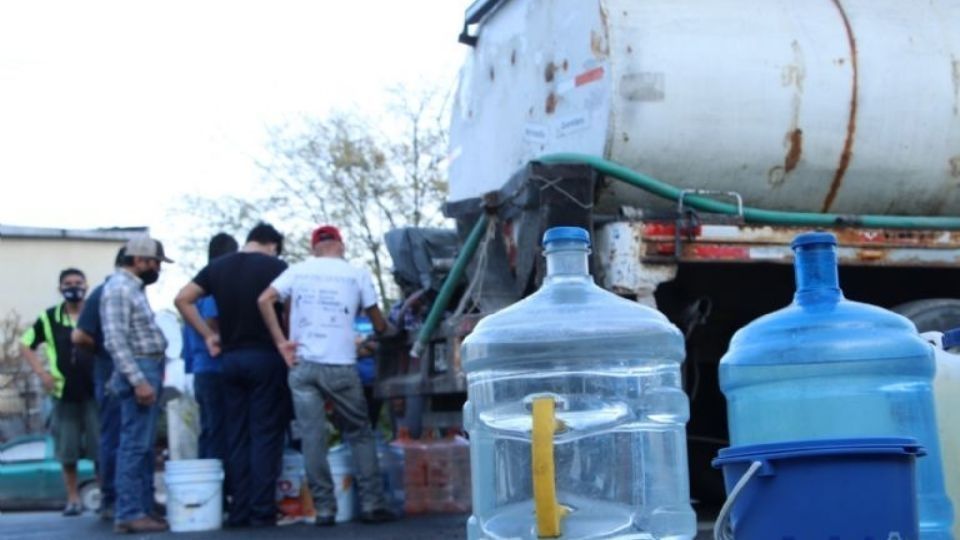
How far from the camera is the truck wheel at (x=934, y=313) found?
286 inches

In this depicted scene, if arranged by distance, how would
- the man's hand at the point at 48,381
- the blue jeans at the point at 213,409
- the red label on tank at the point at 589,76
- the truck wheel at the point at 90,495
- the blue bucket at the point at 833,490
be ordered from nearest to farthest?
the blue bucket at the point at 833,490
the red label on tank at the point at 589,76
the blue jeans at the point at 213,409
the man's hand at the point at 48,381
the truck wheel at the point at 90,495

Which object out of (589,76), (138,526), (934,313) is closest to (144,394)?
(138,526)

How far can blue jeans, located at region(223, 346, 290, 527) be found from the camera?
9195 mm

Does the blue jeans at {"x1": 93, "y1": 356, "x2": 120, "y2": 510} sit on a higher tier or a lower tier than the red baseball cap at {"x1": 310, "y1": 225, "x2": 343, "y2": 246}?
lower

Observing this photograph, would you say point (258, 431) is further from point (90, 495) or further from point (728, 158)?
point (90, 495)

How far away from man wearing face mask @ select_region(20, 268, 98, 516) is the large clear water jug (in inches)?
349

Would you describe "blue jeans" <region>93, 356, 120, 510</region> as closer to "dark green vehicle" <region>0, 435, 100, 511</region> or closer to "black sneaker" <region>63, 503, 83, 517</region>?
"black sneaker" <region>63, 503, 83, 517</region>

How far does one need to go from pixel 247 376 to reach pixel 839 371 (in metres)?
6.35

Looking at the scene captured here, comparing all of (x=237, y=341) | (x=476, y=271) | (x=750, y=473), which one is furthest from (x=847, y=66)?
(x=750, y=473)

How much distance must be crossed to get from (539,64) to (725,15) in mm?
1095

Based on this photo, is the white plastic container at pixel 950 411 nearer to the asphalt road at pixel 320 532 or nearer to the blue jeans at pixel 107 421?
the asphalt road at pixel 320 532

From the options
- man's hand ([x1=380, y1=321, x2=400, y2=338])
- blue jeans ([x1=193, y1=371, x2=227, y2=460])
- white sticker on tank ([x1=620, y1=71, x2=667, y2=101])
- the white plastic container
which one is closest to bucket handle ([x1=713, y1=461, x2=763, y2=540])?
the white plastic container

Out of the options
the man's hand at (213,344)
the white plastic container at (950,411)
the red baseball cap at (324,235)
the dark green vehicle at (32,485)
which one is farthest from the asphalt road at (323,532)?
the dark green vehicle at (32,485)

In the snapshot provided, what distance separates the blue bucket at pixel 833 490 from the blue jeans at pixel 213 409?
7.25 m
